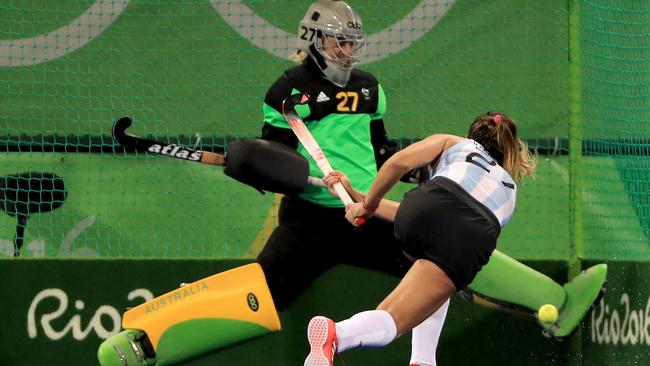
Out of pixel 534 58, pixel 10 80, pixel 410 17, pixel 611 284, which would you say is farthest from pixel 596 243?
pixel 10 80

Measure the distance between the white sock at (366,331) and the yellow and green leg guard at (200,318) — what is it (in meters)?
0.94

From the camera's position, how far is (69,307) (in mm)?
6590

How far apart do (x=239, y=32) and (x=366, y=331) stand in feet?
9.01

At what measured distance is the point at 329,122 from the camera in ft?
20.5

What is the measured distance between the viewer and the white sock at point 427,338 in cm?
609

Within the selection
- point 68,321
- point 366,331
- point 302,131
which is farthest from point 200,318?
point 366,331

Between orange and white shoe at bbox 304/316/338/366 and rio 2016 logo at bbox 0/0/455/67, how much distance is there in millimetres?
2704

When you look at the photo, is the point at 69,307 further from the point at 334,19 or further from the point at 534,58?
the point at 534,58

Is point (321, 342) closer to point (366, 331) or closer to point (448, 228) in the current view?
point (366, 331)

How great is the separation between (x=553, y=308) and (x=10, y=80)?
3.15 metres

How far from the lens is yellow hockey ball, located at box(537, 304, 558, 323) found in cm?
635

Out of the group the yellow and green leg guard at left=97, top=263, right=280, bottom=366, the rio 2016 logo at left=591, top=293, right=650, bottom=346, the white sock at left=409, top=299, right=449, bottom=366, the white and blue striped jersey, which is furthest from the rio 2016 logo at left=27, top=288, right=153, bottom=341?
the rio 2016 logo at left=591, top=293, right=650, bottom=346

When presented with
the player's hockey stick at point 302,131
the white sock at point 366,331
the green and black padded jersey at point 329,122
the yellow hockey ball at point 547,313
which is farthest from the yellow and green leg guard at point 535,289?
the white sock at point 366,331

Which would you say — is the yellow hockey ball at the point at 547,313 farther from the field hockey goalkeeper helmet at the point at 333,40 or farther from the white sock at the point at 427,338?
the field hockey goalkeeper helmet at the point at 333,40
